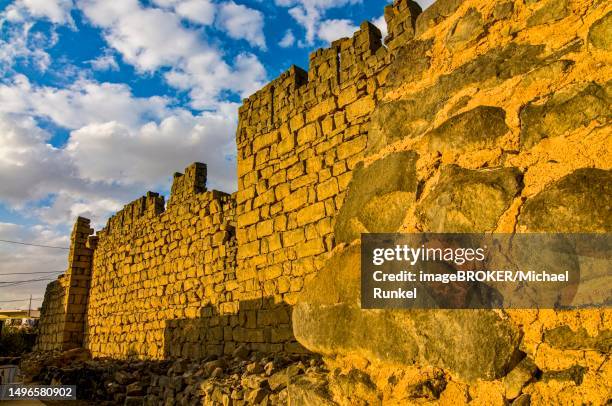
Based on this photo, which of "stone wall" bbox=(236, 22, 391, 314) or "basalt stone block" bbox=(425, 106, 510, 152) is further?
"stone wall" bbox=(236, 22, 391, 314)

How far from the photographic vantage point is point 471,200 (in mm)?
1430

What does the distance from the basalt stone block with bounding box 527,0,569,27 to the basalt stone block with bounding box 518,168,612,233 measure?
64 centimetres

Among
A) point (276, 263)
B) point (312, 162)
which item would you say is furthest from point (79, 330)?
point (312, 162)

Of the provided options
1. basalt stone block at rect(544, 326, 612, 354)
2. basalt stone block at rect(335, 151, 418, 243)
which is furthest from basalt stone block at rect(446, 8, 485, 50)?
basalt stone block at rect(544, 326, 612, 354)

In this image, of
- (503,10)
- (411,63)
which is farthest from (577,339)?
(411,63)

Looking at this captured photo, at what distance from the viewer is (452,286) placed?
4.55 ft

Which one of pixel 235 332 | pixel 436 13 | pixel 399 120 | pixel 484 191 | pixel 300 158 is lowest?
pixel 235 332

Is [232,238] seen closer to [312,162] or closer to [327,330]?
[312,162]

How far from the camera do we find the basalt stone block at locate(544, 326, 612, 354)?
1.13 metres

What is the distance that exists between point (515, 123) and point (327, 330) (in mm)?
982

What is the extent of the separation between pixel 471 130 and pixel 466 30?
54 cm

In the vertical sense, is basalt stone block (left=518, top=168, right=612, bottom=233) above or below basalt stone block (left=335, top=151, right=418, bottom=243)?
below

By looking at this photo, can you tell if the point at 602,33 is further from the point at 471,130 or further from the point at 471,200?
the point at 471,200

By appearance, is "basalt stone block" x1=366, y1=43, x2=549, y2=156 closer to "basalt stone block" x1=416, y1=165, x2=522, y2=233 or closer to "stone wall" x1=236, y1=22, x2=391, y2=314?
"basalt stone block" x1=416, y1=165, x2=522, y2=233
